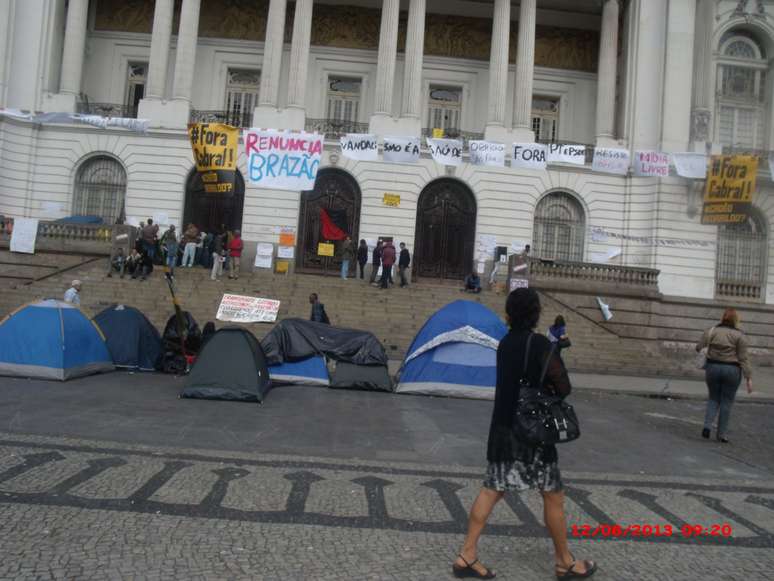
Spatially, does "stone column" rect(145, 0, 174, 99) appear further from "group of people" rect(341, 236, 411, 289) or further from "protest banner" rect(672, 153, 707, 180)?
A: "protest banner" rect(672, 153, 707, 180)

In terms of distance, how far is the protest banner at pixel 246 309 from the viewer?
17344 millimetres

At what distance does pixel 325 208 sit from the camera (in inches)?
1049

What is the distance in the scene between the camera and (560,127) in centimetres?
2916

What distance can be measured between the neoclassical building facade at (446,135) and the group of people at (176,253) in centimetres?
340

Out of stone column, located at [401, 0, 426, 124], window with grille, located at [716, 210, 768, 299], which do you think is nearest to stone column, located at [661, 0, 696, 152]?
window with grille, located at [716, 210, 768, 299]

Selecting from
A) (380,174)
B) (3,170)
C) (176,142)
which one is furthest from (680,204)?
(3,170)

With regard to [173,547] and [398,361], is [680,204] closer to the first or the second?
[398,361]

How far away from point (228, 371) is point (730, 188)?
69.9ft

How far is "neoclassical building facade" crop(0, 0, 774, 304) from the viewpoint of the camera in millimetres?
25375

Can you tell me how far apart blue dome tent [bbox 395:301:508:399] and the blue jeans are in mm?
3746

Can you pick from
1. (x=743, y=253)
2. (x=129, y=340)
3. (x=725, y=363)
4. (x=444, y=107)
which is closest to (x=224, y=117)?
(x=444, y=107)

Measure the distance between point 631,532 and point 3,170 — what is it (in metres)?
27.9

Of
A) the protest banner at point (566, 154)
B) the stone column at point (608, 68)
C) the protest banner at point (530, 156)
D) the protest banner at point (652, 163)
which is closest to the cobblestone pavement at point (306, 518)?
A: the protest banner at point (530, 156)

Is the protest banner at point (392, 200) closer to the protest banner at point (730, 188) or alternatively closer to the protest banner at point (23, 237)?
the protest banner at point (730, 188)
